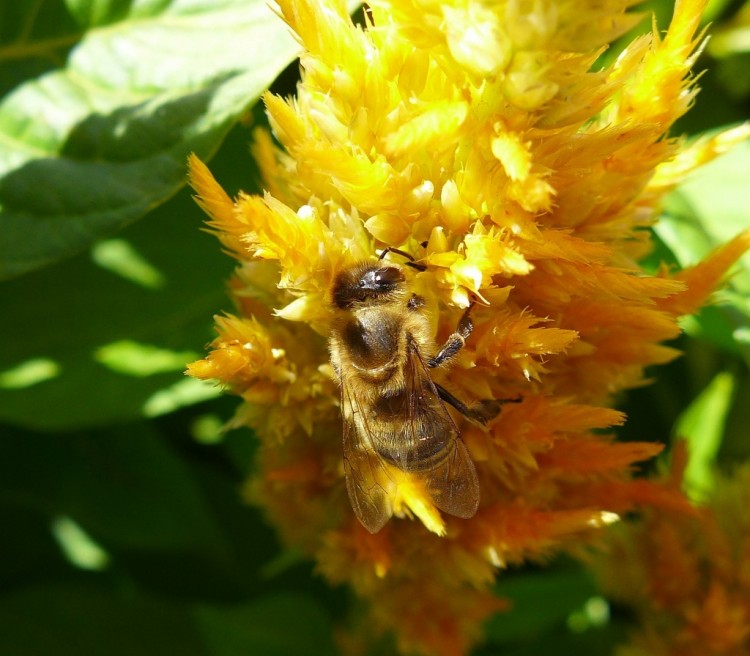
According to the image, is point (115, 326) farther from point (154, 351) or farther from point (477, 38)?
point (477, 38)

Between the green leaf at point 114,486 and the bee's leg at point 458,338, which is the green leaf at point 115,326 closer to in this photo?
the green leaf at point 114,486

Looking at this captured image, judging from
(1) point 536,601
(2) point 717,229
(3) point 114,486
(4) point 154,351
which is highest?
(2) point 717,229

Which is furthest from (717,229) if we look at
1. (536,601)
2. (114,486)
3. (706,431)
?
(114,486)

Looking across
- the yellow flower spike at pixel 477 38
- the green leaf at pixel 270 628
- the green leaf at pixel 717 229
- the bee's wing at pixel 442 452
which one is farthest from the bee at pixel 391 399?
the green leaf at pixel 270 628

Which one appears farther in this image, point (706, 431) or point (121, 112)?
point (706, 431)

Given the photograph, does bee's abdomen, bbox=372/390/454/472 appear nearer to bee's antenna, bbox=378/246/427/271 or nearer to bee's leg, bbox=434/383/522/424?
bee's leg, bbox=434/383/522/424

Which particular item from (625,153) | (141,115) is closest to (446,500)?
(625,153)

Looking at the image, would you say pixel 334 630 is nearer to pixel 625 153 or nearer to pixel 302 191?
pixel 302 191
